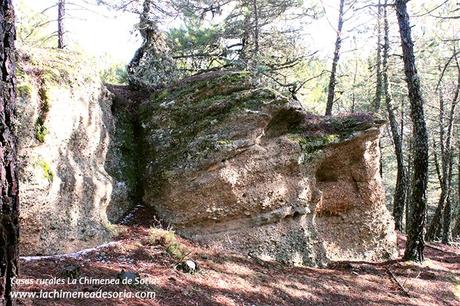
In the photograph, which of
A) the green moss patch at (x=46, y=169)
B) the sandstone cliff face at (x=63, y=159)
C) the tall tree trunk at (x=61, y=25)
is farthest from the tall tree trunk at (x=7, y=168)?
the tall tree trunk at (x=61, y=25)

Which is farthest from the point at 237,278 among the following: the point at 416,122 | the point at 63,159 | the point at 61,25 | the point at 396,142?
the point at 396,142

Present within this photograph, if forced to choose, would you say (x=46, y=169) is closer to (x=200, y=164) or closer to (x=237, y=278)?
(x=200, y=164)

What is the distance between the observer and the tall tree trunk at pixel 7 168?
2.74 m

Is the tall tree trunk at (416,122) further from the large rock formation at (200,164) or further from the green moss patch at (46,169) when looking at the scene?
the green moss patch at (46,169)

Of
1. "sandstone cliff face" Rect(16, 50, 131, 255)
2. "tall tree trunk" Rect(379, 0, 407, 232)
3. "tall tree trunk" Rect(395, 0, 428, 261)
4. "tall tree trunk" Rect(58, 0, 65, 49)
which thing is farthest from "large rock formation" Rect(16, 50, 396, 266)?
"tall tree trunk" Rect(379, 0, 407, 232)

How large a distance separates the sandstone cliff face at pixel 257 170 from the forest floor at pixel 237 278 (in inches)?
22.6

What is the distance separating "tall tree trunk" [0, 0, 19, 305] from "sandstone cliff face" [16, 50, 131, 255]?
409cm

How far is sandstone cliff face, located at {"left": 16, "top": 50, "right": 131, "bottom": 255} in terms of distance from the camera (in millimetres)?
6742

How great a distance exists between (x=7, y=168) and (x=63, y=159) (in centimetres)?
A: 502

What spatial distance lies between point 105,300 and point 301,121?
6.99 meters

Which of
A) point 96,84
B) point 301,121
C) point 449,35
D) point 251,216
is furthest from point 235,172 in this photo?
point 449,35

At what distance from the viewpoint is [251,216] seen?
9477 millimetres

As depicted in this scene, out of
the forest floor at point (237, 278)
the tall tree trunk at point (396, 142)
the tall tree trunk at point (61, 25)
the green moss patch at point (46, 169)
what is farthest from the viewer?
the tall tree trunk at point (396, 142)

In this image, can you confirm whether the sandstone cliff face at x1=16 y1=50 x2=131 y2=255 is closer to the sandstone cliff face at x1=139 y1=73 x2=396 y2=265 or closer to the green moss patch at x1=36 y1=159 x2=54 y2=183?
the green moss patch at x1=36 y1=159 x2=54 y2=183
